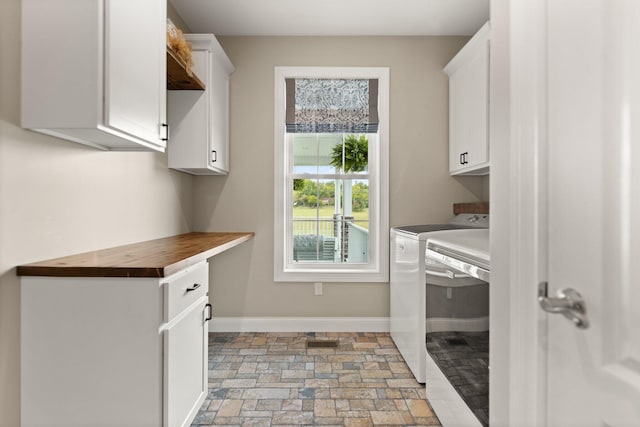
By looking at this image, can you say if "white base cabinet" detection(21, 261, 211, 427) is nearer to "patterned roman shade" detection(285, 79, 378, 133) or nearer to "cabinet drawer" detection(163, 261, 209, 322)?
"cabinet drawer" detection(163, 261, 209, 322)

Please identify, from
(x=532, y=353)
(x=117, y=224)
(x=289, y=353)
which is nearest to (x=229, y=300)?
(x=289, y=353)

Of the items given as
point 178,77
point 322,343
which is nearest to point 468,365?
point 322,343

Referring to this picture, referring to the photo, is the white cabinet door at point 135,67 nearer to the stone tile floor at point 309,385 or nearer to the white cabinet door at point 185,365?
the white cabinet door at point 185,365

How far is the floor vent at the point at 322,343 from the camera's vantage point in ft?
9.82

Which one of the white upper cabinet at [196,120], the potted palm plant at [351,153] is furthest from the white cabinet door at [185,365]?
the potted palm plant at [351,153]

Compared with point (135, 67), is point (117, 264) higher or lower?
lower

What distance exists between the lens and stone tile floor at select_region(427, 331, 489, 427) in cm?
138

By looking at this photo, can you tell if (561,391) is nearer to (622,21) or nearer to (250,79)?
(622,21)

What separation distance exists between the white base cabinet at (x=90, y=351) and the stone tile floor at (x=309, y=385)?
0.68 m

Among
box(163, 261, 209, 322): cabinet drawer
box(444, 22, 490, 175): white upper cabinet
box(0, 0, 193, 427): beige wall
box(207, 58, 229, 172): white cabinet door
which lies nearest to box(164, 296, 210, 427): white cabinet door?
box(163, 261, 209, 322): cabinet drawer

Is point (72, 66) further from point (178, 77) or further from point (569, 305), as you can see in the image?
point (569, 305)

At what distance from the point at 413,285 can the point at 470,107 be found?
4.61ft

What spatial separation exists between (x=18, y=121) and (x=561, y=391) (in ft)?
6.21

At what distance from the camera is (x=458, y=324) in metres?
1.63
